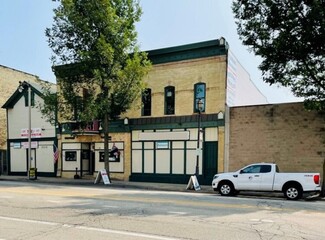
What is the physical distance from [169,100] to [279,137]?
782 centimetres

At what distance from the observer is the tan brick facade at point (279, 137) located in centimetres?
1959

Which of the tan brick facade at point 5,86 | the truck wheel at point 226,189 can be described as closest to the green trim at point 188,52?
the truck wheel at point 226,189

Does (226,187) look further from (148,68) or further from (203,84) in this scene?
(148,68)

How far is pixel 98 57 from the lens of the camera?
2169cm

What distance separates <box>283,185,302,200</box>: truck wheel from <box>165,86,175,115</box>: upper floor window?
10.5 meters

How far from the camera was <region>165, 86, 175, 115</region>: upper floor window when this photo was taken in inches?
954

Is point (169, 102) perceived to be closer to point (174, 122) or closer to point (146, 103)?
point (174, 122)

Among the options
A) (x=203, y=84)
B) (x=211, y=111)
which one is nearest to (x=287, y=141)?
(x=211, y=111)

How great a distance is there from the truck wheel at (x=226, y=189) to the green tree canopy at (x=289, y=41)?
536cm

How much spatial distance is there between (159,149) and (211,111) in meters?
4.54

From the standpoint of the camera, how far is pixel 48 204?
1227cm

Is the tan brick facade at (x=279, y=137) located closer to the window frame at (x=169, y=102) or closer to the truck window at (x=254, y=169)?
the window frame at (x=169, y=102)

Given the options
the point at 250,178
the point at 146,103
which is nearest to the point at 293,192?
the point at 250,178

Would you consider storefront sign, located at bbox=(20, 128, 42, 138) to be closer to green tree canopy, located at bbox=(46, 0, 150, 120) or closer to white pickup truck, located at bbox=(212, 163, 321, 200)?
green tree canopy, located at bbox=(46, 0, 150, 120)
